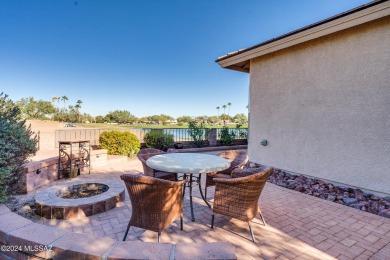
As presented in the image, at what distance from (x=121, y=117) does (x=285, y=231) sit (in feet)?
205

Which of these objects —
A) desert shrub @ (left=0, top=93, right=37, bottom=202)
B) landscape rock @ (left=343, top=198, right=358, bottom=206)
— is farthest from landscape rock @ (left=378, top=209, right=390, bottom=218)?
desert shrub @ (left=0, top=93, right=37, bottom=202)

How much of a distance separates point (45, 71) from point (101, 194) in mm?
19943

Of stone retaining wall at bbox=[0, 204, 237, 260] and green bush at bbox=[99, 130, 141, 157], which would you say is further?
green bush at bbox=[99, 130, 141, 157]

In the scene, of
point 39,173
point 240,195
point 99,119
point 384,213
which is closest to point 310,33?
point 384,213

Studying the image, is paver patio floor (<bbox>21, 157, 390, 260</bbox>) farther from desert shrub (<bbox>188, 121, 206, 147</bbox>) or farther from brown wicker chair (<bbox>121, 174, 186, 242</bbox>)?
desert shrub (<bbox>188, 121, 206, 147</bbox>)

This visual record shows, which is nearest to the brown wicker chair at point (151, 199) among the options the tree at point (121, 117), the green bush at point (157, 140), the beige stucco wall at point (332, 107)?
the beige stucco wall at point (332, 107)

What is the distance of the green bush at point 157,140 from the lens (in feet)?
27.3

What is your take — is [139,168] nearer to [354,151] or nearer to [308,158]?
[308,158]

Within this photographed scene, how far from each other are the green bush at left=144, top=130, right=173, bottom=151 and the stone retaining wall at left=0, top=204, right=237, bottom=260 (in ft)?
21.8

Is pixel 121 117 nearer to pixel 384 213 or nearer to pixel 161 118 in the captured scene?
pixel 161 118

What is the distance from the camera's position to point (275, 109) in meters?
5.68

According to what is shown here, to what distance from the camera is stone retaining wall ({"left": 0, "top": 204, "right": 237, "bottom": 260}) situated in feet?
4.47

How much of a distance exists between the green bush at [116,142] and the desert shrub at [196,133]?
3.12 m

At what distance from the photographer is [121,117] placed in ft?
198
